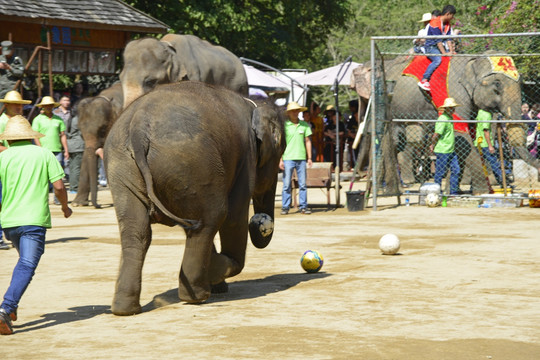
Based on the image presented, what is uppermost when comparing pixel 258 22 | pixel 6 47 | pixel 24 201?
pixel 258 22

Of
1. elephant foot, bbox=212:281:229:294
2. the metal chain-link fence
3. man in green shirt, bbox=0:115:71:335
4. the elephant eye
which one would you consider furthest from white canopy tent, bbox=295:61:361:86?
man in green shirt, bbox=0:115:71:335

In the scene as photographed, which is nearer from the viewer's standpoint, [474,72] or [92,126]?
[92,126]

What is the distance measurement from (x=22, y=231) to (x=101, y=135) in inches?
467

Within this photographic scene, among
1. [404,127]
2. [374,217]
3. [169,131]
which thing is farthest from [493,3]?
[169,131]

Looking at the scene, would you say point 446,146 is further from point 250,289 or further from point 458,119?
point 250,289

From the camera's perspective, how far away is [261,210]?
32.1 ft

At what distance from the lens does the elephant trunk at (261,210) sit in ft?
30.7

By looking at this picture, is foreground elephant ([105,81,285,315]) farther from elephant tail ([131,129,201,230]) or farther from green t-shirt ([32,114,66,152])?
green t-shirt ([32,114,66,152])

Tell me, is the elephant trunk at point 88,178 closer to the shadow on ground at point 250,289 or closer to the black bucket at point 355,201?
the black bucket at point 355,201

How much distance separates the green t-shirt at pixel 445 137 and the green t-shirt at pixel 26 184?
12.1 meters

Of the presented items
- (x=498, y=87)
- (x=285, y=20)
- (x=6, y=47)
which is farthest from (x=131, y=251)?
(x=285, y=20)

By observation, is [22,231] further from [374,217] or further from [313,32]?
[313,32]

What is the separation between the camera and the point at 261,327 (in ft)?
23.8

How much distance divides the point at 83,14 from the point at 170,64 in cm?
966
